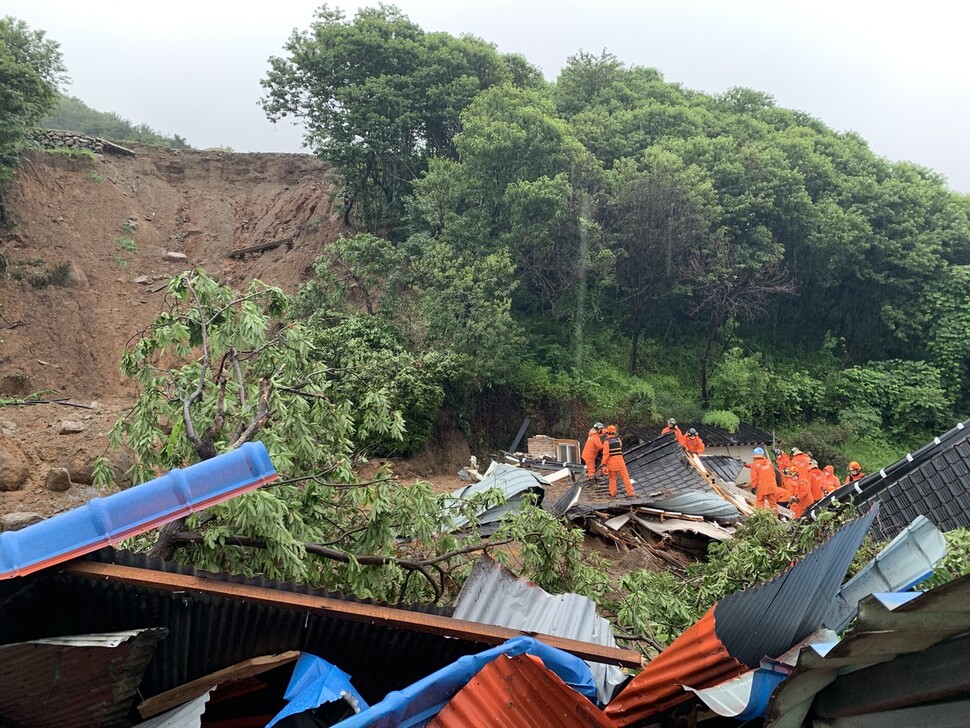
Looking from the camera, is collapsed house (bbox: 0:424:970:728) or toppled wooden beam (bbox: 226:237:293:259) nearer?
collapsed house (bbox: 0:424:970:728)

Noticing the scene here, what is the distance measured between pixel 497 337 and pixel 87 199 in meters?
15.4

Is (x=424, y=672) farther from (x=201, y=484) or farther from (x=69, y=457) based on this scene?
(x=69, y=457)

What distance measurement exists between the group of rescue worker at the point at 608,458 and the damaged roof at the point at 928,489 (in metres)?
2.91

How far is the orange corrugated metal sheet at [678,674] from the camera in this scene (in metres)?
2.46

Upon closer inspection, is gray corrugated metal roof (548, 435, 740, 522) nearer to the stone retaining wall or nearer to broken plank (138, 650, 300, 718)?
broken plank (138, 650, 300, 718)

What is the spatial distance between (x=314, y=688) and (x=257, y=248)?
2395cm

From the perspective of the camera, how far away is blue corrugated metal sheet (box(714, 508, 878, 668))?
2.72 m

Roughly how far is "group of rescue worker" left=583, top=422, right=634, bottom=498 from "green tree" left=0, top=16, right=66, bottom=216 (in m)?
16.1

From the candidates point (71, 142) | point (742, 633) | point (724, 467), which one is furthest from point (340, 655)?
point (71, 142)

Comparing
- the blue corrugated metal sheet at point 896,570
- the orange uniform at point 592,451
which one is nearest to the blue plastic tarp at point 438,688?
the blue corrugated metal sheet at point 896,570

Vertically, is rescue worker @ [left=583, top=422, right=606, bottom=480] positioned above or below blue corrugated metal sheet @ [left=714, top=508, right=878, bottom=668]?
below

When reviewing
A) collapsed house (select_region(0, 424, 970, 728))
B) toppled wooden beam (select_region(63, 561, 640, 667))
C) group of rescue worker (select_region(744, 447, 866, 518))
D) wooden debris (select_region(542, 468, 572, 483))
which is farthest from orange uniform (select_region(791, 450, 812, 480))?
toppled wooden beam (select_region(63, 561, 640, 667))

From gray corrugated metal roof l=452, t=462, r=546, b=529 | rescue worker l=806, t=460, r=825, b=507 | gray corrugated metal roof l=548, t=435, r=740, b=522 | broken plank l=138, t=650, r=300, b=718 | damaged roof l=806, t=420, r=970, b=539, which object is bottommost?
rescue worker l=806, t=460, r=825, b=507

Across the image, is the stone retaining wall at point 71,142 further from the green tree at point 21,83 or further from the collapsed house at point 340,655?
the collapsed house at point 340,655
